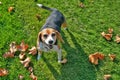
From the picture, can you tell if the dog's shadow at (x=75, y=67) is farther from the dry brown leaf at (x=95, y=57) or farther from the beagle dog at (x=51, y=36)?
the beagle dog at (x=51, y=36)

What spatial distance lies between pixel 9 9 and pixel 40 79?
276 centimetres

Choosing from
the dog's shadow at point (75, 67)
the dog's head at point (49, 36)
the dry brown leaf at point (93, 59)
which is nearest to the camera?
the dog's head at point (49, 36)

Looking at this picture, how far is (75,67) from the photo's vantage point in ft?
23.8

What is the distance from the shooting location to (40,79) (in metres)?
6.90

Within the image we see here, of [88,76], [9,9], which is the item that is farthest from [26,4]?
[88,76]

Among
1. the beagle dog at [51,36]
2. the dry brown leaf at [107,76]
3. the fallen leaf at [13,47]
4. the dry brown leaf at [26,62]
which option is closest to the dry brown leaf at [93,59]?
the dry brown leaf at [107,76]

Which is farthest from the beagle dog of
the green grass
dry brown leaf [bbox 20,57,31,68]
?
the green grass

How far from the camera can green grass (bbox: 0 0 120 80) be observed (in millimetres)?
7117

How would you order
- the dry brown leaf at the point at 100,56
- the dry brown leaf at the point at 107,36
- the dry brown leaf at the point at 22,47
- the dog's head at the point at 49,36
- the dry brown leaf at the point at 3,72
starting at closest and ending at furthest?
1. the dog's head at the point at 49,36
2. the dry brown leaf at the point at 3,72
3. the dry brown leaf at the point at 100,56
4. the dry brown leaf at the point at 22,47
5. the dry brown leaf at the point at 107,36

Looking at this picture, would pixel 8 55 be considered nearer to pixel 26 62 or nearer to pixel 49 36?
pixel 26 62

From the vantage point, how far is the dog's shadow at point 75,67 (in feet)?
23.1

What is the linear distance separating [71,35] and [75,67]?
45.6 inches

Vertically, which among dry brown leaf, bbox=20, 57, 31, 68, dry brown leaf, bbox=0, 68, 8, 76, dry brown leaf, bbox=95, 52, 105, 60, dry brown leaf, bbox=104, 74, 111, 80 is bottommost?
dry brown leaf, bbox=104, 74, 111, 80

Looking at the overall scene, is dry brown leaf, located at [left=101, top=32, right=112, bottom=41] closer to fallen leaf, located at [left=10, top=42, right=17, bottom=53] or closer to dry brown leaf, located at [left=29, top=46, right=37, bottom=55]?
dry brown leaf, located at [left=29, top=46, right=37, bottom=55]
